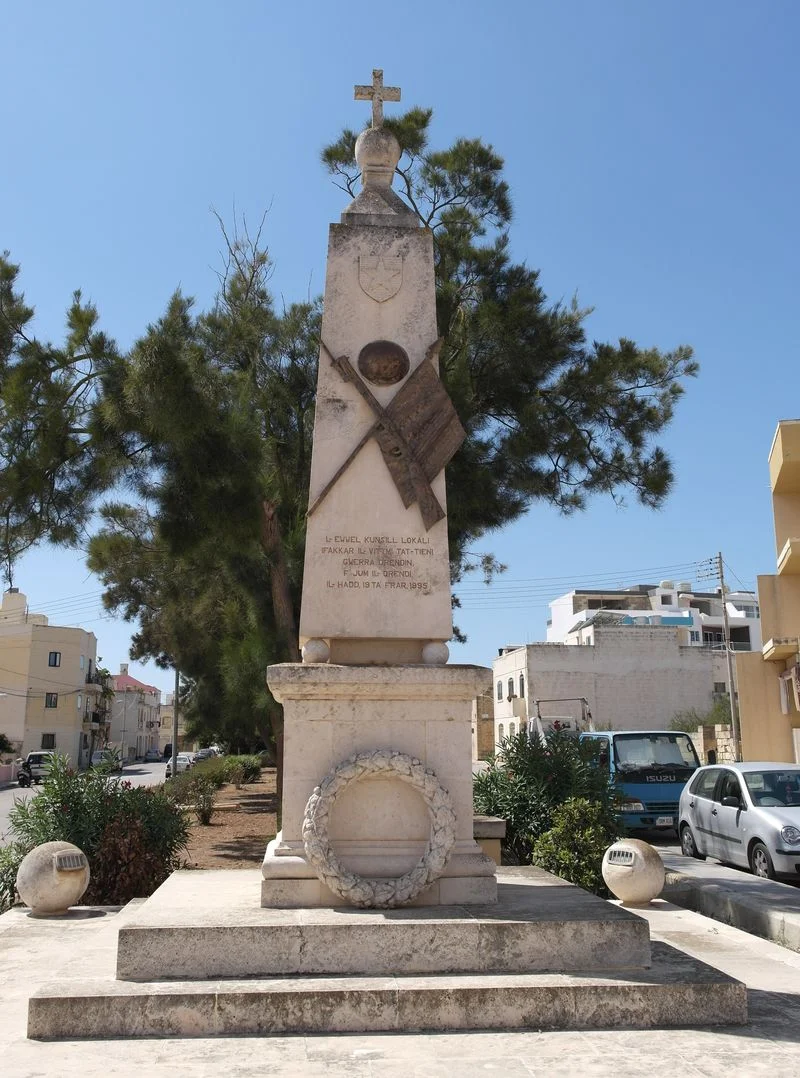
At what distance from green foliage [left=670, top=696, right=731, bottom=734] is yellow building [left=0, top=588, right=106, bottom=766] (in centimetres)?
3605

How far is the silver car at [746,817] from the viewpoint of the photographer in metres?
10.3

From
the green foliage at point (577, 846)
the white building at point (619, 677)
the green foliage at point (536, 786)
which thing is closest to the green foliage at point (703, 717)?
the white building at point (619, 677)

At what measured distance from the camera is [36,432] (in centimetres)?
1135

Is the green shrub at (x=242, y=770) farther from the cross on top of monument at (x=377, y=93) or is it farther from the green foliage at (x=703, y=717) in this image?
the cross on top of monument at (x=377, y=93)

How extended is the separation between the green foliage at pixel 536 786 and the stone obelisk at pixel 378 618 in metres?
4.00

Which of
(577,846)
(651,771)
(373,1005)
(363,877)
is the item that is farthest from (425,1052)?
(651,771)

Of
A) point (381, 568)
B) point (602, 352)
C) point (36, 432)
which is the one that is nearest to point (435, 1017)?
point (381, 568)

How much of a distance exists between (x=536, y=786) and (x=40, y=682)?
182ft

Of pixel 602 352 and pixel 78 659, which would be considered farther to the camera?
pixel 78 659

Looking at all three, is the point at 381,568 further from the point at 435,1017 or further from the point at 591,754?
the point at 591,754

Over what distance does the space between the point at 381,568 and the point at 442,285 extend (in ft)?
25.3

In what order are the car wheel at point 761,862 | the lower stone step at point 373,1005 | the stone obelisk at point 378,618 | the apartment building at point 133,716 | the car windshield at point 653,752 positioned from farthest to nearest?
the apartment building at point 133,716 < the car windshield at point 653,752 < the car wheel at point 761,862 < the stone obelisk at point 378,618 < the lower stone step at point 373,1005

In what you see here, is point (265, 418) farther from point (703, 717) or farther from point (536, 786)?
point (703, 717)

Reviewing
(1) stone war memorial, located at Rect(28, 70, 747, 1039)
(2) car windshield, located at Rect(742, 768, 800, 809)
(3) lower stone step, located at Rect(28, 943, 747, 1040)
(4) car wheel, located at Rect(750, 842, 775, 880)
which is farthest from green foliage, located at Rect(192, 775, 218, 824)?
(3) lower stone step, located at Rect(28, 943, 747, 1040)
